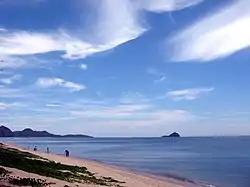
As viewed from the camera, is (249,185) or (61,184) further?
(249,185)

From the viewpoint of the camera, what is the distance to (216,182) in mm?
51688

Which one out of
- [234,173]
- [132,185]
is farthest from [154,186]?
[234,173]

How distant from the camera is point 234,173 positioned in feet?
205

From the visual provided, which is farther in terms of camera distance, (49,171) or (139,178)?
(139,178)

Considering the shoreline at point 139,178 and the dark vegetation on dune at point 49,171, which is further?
the shoreline at point 139,178

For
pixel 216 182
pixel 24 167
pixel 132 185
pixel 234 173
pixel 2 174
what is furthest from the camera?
pixel 234 173

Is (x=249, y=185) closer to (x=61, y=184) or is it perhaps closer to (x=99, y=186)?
(x=99, y=186)

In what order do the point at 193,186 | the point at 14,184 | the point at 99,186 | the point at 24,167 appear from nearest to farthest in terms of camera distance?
1. the point at 14,184
2. the point at 99,186
3. the point at 24,167
4. the point at 193,186

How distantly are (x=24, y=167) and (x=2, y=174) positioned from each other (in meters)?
6.31

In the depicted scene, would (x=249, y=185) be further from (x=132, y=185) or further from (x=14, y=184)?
(x=14, y=184)

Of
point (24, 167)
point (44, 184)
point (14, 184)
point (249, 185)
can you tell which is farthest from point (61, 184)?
point (249, 185)

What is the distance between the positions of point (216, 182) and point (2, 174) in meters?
33.6

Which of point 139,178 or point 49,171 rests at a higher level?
point 49,171

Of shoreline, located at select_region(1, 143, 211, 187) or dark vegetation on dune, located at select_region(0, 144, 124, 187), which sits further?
shoreline, located at select_region(1, 143, 211, 187)
